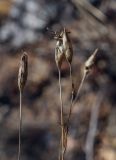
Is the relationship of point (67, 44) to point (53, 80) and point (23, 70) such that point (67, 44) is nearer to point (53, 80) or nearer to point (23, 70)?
point (23, 70)

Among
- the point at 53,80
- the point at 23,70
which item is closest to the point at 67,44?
the point at 23,70

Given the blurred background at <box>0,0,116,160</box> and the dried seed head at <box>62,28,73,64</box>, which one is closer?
the dried seed head at <box>62,28,73,64</box>

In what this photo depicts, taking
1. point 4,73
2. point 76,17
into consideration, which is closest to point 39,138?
point 4,73

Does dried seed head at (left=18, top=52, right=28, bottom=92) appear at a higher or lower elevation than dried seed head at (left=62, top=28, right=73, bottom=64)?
lower

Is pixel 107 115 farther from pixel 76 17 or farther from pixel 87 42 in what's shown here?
pixel 76 17

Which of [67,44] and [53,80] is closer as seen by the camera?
[67,44]

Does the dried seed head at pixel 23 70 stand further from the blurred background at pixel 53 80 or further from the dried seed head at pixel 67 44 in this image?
the blurred background at pixel 53 80

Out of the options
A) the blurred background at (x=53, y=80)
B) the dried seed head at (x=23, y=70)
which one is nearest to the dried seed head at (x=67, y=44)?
the dried seed head at (x=23, y=70)

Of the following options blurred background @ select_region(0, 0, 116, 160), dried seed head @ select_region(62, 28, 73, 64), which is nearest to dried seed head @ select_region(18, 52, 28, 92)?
dried seed head @ select_region(62, 28, 73, 64)

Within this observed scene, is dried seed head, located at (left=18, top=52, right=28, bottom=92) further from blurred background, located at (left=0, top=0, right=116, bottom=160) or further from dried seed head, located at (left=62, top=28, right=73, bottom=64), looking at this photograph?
blurred background, located at (left=0, top=0, right=116, bottom=160)
